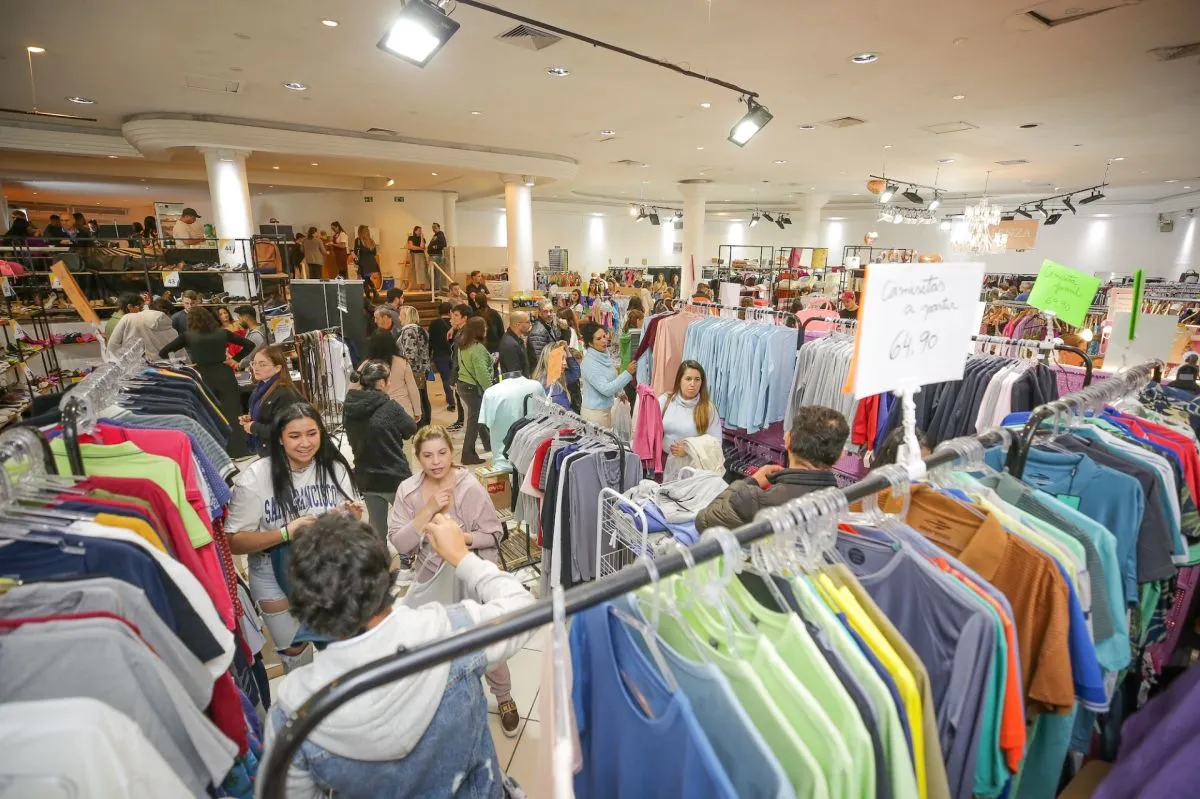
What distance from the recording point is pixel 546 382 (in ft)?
17.1

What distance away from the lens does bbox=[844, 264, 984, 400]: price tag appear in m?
1.29

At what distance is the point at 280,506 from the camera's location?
101 inches

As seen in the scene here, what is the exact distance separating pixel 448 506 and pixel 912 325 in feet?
6.79

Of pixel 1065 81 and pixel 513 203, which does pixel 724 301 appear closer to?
pixel 1065 81

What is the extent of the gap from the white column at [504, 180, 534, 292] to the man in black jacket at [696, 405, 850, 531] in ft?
35.6

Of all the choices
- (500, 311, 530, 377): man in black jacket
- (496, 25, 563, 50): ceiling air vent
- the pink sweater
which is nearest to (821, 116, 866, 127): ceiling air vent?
(496, 25, 563, 50): ceiling air vent

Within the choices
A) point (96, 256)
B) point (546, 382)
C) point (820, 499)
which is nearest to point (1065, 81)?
point (546, 382)

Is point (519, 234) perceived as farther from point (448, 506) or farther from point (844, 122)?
point (448, 506)

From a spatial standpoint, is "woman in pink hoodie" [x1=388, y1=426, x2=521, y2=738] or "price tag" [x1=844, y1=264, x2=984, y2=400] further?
"woman in pink hoodie" [x1=388, y1=426, x2=521, y2=738]

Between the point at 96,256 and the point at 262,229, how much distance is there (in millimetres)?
5439

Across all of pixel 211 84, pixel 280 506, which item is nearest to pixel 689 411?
pixel 280 506

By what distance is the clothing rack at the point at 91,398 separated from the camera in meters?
1.67

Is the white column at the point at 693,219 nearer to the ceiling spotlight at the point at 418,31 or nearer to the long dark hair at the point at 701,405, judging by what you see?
the long dark hair at the point at 701,405

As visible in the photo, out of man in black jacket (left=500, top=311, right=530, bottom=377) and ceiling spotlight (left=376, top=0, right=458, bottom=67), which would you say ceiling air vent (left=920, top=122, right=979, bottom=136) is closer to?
man in black jacket (left=500, top=311, right=530, bottom=377)
